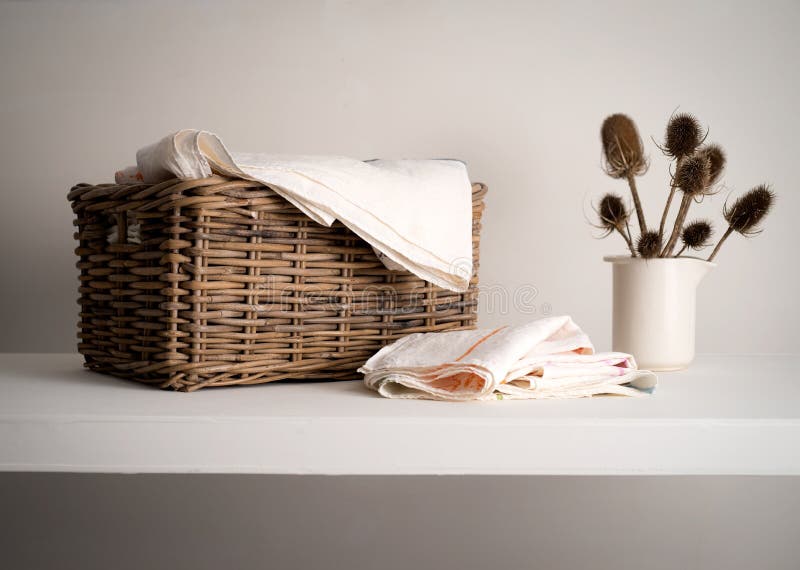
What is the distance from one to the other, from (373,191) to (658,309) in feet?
1.37

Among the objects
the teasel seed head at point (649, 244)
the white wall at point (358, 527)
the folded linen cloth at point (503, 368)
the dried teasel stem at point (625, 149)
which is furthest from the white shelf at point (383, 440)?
the white wall at point (358, 527)

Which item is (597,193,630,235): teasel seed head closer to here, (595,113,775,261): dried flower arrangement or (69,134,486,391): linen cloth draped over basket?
(595,113,775,261): dried flower arrangement

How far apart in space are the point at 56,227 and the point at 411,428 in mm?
860

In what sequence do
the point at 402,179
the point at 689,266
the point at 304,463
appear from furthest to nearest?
the point at 689,266 → the point at 402,179 → the point at 304,463

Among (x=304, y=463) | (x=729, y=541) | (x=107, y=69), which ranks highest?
(x=107, y=69)

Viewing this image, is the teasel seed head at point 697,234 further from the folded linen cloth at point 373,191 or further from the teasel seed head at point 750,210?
the folded linen cloth at point 373,191

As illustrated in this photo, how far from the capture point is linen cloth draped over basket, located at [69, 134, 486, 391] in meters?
0.74

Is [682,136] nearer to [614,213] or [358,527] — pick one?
[614,213]

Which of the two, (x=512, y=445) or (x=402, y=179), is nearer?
(x=512, y=445)

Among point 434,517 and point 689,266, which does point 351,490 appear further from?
point 689,266

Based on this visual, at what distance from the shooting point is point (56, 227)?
1245mm

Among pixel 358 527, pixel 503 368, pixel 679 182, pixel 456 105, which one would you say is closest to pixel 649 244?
pixel 679 182

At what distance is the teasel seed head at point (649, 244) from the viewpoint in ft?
3.11

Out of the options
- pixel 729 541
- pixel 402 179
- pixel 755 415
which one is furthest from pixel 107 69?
pixel 729 541
